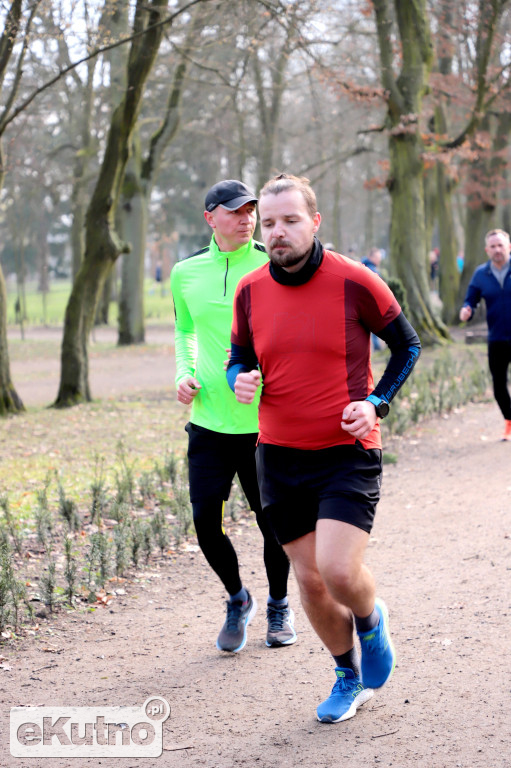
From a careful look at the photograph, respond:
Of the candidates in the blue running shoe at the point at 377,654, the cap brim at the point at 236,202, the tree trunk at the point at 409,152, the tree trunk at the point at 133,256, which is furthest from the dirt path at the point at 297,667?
the tree trunk at the point at 133,256

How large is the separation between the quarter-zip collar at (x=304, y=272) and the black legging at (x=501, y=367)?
678 cm

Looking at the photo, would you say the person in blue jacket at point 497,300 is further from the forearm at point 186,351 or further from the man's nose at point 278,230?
the man's nose at point 278,230

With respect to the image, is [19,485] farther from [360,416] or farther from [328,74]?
[328,74]

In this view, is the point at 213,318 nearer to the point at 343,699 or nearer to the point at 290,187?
the point at 290,187

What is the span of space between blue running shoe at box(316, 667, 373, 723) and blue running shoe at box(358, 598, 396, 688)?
5 cm

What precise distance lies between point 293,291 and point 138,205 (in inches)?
855

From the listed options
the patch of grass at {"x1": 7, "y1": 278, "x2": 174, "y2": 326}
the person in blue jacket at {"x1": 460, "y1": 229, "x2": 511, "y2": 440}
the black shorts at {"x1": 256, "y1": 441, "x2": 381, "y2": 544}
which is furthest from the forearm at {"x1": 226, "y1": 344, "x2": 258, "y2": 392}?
the patch of grass at {"x1": 7, "y1": 278, "x2": 174, "y2": 326}

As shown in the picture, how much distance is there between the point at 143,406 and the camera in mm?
15219

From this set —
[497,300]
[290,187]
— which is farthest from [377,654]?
[497,300]

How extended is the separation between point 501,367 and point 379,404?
22.8 feet

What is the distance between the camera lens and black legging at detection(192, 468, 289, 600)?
187 inches

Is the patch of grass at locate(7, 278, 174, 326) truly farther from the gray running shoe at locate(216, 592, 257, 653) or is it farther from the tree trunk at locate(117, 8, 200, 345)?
the gray running shoe at locate(216, 592, 257, 653)

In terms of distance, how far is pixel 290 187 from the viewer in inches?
147

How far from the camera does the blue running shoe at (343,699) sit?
3957mm
